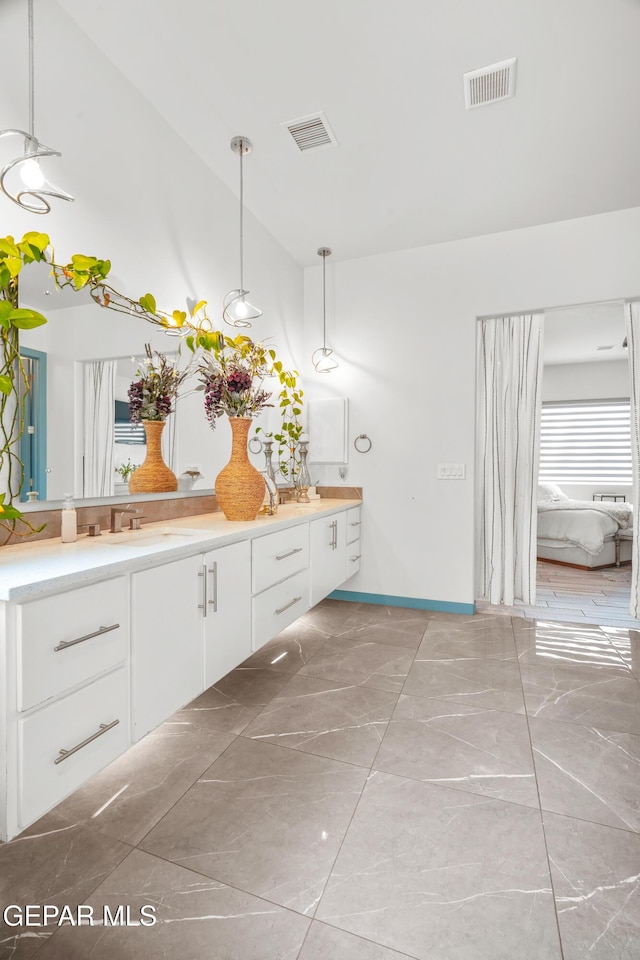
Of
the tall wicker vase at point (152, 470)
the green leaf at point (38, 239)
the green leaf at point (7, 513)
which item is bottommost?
the green leaf at point (7, 513)

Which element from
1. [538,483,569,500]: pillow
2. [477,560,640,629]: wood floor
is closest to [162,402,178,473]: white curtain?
[477,560,640,629]: wood floor

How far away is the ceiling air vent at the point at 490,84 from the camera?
210 cm

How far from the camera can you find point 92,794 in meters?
1.59

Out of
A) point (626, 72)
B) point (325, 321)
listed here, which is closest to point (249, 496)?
point (325, 321)

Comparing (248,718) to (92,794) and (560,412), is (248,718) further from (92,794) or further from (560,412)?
(560,412)

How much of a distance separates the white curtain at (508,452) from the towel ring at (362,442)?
0.86m

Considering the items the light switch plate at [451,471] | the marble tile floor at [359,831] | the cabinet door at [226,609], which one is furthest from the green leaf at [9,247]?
the light switch plate at [451,471]

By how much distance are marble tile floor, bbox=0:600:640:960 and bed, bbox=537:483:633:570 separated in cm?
295

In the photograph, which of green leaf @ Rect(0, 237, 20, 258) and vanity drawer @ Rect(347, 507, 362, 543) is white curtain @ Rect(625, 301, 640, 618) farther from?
green leaf @ Rect(0, 237, 20, 258)

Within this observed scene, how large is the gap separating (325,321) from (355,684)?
2915 millimetres

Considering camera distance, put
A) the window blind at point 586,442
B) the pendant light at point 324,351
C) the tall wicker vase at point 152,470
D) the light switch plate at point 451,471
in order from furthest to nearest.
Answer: the window blind at point 586,442 < the pendant light at point 324,351 < the light switch plate at point 451,471 < the tall wicker vase at point 152,470

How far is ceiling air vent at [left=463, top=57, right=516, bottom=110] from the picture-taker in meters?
2.10

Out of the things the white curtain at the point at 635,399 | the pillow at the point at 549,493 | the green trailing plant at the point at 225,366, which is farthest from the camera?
the pillow at the point at 549,493

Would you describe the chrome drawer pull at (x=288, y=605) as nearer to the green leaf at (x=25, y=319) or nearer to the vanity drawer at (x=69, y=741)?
the vanity drawer at (x=69, y=741)
